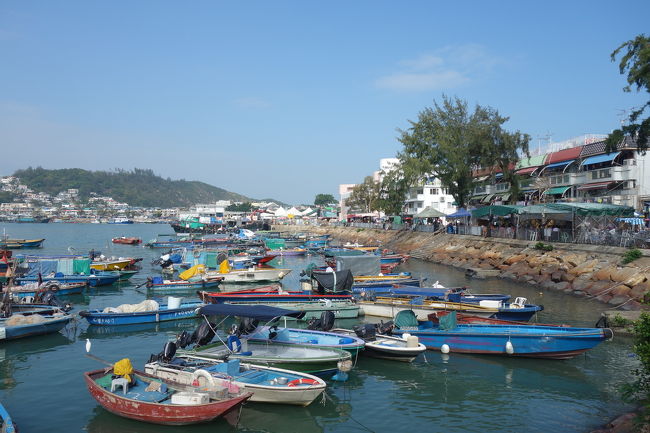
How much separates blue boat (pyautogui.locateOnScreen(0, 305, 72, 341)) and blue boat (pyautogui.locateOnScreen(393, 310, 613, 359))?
14.0 meters

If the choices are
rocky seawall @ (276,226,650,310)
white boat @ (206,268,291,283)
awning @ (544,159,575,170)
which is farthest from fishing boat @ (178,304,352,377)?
awning @ (544,159,575,170)

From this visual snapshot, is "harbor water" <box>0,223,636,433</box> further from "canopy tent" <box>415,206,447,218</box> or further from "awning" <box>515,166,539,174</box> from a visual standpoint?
"canopy tent" <box>415,206,447,218</box>

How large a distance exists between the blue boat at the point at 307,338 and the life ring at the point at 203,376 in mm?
3289

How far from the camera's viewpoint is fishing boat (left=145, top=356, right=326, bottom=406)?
38.8ft

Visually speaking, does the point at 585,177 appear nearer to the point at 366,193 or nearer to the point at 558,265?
the point at 558,265

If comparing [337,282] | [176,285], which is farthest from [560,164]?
[176,285]

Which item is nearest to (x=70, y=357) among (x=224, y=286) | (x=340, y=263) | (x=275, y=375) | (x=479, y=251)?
(x=275, y=375)

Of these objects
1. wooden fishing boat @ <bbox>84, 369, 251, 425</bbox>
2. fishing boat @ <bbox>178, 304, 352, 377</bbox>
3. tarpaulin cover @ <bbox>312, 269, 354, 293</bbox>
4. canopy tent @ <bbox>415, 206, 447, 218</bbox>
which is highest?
canopy tent @ <bbox>415, 206, 447, 218</bbox>

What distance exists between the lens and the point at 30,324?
1877cm

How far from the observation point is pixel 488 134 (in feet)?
→ 157

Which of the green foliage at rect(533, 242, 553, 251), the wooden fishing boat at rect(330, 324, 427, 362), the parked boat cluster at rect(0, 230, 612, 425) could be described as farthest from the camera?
the green foliage at rect(533, 242, 553, 251)

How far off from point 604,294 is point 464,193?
29.0 m

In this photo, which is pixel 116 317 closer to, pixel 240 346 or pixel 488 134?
pixel 240 346

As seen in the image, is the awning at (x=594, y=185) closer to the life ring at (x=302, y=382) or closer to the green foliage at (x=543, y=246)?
the green foliage at (x=543, y=246)
